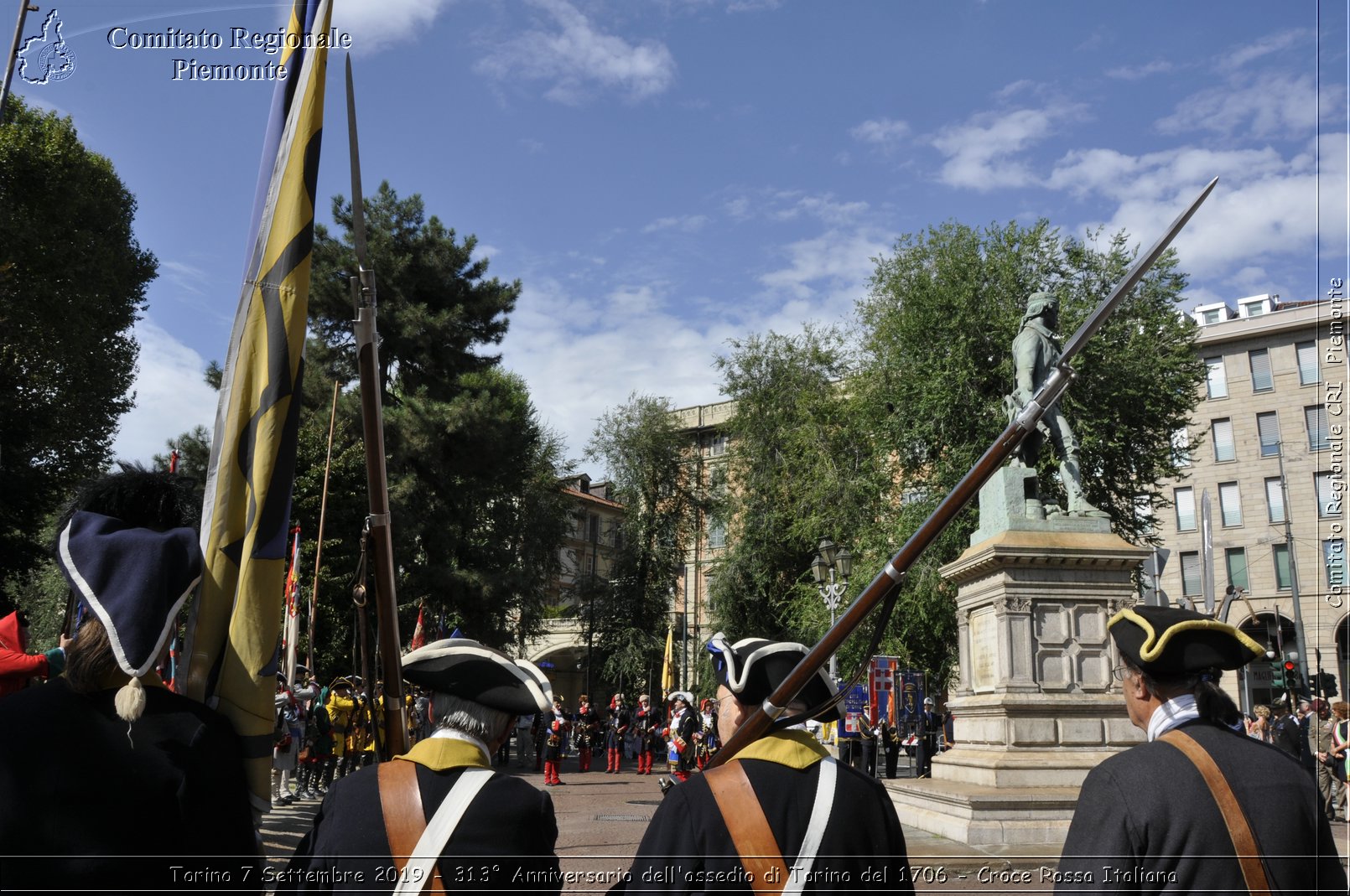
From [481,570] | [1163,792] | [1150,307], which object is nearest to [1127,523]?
[1150,307]

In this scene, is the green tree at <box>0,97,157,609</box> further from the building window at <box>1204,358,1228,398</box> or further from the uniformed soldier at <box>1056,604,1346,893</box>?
the building window at <box>1204,358,1228,398</box>

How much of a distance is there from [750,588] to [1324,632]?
24954 mm

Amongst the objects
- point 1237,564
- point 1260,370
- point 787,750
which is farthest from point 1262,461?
point 787,750

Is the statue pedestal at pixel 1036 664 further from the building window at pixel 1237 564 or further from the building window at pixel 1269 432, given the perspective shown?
the building window at pixel 1269 432

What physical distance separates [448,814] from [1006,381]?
100.0 ft

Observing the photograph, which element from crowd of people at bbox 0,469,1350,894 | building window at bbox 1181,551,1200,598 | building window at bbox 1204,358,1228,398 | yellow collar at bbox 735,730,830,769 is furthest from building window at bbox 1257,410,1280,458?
yellow collar at bbox 735,730,830,769

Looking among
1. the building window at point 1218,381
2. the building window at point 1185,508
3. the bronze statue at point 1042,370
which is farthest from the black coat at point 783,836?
the building window at point 1185,508

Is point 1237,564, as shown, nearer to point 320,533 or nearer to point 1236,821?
point 320,533

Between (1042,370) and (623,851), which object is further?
(1042,370)

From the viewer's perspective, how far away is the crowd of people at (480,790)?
242 centimetres

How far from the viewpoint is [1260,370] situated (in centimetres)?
5138

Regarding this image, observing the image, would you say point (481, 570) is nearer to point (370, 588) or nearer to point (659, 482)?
point (659, 482)

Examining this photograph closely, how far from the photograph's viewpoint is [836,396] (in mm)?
40969

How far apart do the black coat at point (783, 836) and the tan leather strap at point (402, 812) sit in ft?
2.07
